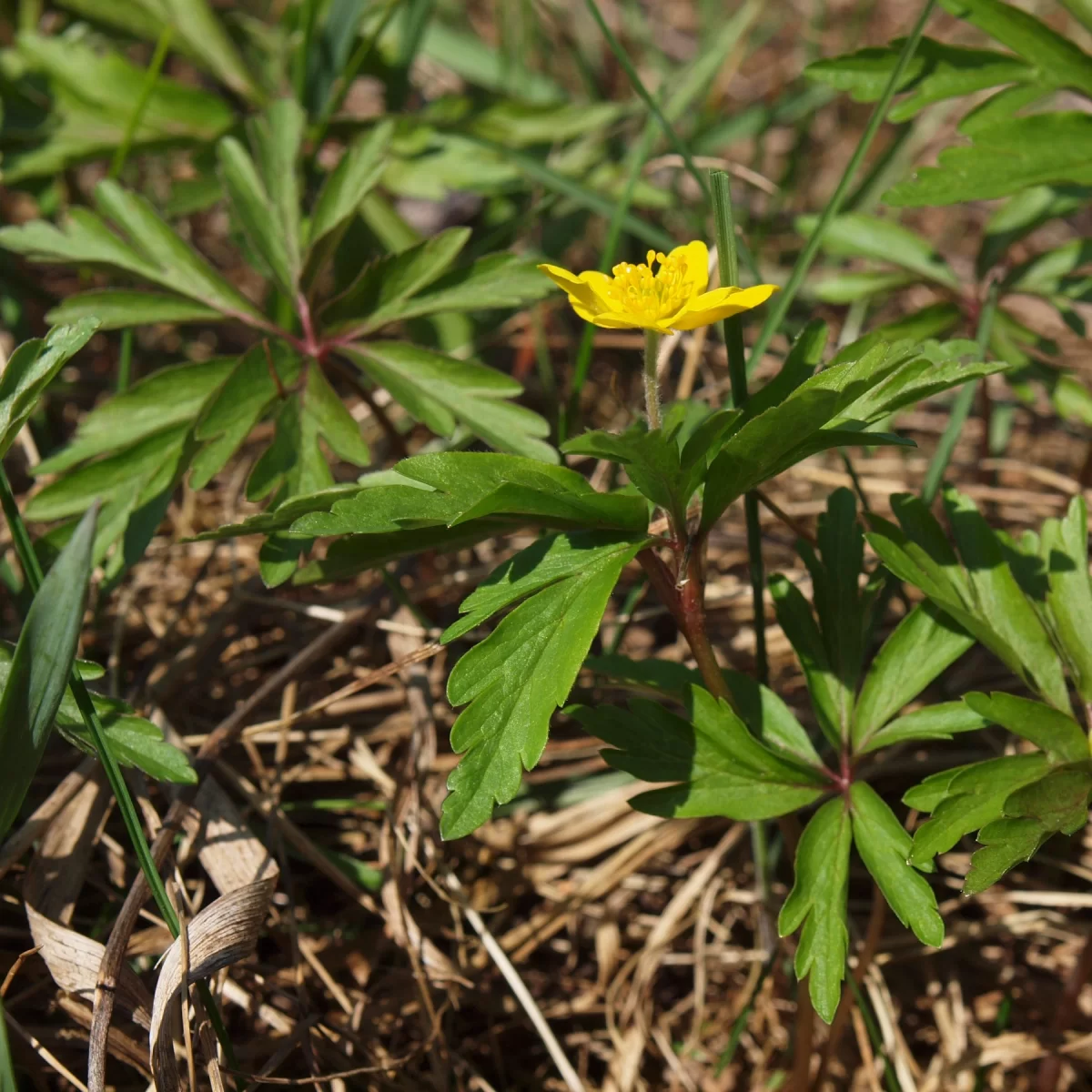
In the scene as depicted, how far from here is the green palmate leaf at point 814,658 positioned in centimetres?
176

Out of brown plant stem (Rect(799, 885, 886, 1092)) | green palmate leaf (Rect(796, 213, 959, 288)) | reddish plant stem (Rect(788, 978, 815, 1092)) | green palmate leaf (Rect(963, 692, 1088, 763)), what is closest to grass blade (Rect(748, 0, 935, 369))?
green palmate leaf (Rect(796, 213, 959, 288))

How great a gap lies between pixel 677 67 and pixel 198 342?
2310mm

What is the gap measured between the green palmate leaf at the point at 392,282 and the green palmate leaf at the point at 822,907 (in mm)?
1284

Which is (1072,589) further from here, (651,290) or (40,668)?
(40,668)

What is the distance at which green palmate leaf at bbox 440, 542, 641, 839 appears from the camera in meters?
1.46

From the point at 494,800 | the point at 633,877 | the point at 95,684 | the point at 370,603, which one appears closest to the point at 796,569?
the point at 633,877

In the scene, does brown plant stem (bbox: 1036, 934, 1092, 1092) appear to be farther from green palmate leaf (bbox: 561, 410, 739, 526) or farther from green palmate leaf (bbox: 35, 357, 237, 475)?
green palmate leaf (bbox: 35, 357, 237, 475)

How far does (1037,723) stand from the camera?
5.19 ft

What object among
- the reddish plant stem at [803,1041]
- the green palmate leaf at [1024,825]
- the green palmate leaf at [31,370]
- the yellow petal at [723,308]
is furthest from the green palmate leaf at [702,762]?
the green palmate leaf at [31,370]

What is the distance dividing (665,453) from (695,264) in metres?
0.43

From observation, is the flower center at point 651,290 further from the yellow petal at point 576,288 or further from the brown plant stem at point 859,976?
the brown plant stem at point 859,976

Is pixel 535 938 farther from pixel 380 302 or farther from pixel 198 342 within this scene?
pixel 198 342

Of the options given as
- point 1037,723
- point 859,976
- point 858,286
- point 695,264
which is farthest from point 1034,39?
point 859,976

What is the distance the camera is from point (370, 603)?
8.16 ft
